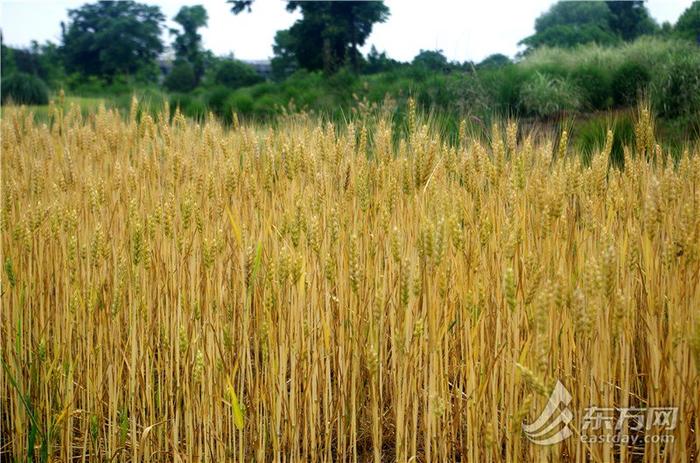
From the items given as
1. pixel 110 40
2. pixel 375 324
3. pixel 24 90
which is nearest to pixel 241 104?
pixel 24 90

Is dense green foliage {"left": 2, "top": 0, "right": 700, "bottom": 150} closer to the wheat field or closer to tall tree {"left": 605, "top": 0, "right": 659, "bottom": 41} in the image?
tall tree {"left": 605, "top": 0, "right": 659, "bottom": 41}

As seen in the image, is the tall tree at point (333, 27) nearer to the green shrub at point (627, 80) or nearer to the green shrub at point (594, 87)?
the green shrub at point (594, 87)

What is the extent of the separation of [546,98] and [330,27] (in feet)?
30.5

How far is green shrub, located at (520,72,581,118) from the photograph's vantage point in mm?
9023

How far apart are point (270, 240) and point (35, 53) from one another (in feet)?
80.1

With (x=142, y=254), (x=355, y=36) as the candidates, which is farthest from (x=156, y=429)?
(x=355, y=36)

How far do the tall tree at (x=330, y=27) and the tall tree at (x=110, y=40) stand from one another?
867cm

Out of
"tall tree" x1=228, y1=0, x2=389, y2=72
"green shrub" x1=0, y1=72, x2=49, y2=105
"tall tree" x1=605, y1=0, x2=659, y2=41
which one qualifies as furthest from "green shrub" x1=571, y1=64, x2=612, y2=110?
"tall tree" x1=605, y1=0, x2=659, y2=41

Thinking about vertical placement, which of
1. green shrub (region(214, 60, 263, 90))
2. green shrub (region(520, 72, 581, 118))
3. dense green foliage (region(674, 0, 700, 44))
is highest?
dense green foliage (region(674, 0, 700, 44))

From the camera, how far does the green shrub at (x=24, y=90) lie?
48.3ft

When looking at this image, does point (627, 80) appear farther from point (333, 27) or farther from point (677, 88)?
point (333, 27)

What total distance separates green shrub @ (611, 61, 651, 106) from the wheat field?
727 centimetres

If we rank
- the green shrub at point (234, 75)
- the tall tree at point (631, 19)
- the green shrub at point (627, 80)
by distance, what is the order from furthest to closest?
the tall tree at point (631, 19) → the green shrub at point (234, 75) → the green shrub at point (627, 80)

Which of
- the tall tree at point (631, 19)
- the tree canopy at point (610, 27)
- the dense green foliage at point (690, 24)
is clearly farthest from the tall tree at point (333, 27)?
the tall tree at point (631, 19)
